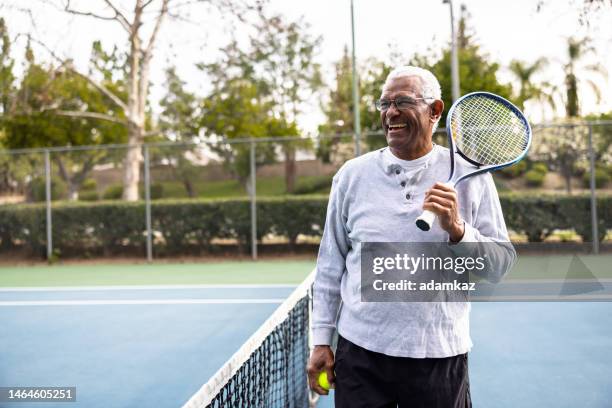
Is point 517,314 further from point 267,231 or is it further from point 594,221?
point 267,231

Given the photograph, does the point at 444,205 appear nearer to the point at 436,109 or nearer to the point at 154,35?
the point at 436,109

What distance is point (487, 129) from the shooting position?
2244 mm

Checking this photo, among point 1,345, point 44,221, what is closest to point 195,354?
point 1,345

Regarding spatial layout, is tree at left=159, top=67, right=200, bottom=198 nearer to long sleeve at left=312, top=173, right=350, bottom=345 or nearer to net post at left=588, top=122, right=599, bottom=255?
net post at left=588, top=122, right=599, bottom=255

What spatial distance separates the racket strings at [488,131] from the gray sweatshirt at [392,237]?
304 millimetres

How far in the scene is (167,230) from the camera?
432 inches

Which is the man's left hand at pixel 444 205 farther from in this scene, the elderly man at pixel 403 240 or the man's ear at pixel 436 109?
the man's ear at pixel 436 109

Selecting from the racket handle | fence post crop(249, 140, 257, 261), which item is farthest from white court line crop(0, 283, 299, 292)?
the racket handle

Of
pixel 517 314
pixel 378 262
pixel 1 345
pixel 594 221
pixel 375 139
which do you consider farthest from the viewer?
pixel 375 139

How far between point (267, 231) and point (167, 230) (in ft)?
6.20

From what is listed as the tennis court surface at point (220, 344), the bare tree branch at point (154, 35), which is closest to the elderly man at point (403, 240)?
the tennis court surface at point (220, 344)

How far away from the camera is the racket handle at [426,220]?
1.55m

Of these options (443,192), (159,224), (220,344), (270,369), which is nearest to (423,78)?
Answer: (443,192)

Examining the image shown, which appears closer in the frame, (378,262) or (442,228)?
(442,228)
